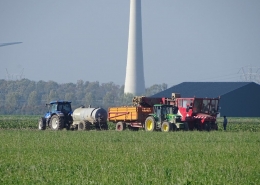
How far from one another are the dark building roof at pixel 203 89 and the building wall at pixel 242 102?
1.27 meters

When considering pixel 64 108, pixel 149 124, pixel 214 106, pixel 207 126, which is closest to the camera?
pixel 207 126

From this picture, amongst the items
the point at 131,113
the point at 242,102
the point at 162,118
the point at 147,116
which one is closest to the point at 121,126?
the point at 131,113

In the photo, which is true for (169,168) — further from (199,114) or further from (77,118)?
(77,118)

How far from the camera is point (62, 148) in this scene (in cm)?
2578

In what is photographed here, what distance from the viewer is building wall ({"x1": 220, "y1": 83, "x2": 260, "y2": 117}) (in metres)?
95.5

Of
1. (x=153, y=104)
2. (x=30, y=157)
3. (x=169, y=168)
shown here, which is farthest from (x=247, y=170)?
(x=153, y=104)

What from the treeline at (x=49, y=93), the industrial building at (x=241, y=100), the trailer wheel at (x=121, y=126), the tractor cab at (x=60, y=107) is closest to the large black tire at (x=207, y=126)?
the trailer wheel at (x=121, y=126)

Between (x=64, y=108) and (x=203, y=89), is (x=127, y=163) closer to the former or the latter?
(x=64, y=108)

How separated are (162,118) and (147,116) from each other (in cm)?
202

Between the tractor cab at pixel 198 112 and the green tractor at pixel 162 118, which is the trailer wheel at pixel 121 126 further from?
the tractor cab at pixel 198 112

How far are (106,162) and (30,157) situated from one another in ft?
9.25

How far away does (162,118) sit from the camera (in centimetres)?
4209

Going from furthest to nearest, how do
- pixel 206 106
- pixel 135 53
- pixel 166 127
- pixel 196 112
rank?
1. pixel 135 53
2. pixel 206 106
3. pixel 196 112
4. pixel 166 127

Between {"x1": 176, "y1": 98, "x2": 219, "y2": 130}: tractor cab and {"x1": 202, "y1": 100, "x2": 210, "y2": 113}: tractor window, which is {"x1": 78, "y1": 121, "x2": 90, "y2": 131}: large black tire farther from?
{"x1": 202, "y1": 100, "x2": 210, "y2": 113}: tractor window
